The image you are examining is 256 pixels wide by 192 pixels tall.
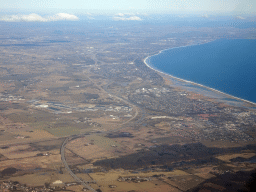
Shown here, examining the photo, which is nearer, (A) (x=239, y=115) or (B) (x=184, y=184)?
(B) (x=184, y=184)

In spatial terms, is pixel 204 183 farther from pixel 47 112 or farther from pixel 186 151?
pixel 47 112

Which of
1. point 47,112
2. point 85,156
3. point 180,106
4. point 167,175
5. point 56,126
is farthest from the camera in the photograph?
point 180,106

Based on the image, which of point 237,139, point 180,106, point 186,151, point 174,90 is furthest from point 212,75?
point 186,151

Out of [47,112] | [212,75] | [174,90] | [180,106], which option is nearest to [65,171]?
[47,112]

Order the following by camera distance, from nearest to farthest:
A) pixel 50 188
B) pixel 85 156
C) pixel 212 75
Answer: pixel 50 188 < pixel 85 156 < pixel 212 75

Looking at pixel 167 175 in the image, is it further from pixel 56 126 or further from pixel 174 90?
pixel 174 90

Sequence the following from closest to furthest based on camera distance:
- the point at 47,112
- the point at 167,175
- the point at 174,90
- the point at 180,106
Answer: the point at 167,175, the point at 47,112, the point at 180,106, the point at 174,90
